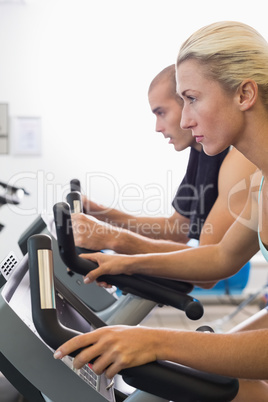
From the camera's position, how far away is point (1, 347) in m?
0.87

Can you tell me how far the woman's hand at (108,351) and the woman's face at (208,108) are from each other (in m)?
0.51

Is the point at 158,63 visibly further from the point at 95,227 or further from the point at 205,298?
the point at 95,227

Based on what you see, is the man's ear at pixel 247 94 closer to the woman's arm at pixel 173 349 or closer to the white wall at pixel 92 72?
the woman's arm at pixel 173 349

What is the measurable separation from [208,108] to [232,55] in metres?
0.12

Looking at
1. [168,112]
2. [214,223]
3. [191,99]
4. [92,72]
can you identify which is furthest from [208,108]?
[92,72]

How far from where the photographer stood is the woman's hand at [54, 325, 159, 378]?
745 mm

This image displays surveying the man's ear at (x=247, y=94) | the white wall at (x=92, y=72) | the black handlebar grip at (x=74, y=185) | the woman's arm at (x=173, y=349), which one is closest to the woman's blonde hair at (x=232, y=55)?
the man's ear at (x=247, y=94)

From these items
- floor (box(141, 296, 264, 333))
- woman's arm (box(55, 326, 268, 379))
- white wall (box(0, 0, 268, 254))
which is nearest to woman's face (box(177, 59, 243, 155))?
woman's arm (box(55, 326, 268, 379))

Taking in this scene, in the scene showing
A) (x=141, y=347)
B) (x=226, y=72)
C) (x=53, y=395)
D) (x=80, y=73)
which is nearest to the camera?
(x=141, y=347)

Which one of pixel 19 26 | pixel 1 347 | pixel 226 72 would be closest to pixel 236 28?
pixel 226 72

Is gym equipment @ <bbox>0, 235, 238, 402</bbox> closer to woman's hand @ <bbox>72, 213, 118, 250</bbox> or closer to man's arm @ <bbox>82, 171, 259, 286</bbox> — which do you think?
man's arm @ <bbox>82, 171, 259, 286</bbox>

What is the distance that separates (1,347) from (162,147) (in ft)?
13.4

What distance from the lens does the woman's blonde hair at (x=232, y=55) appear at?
3.59 ft

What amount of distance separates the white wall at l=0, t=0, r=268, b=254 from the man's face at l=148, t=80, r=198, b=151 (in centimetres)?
277
